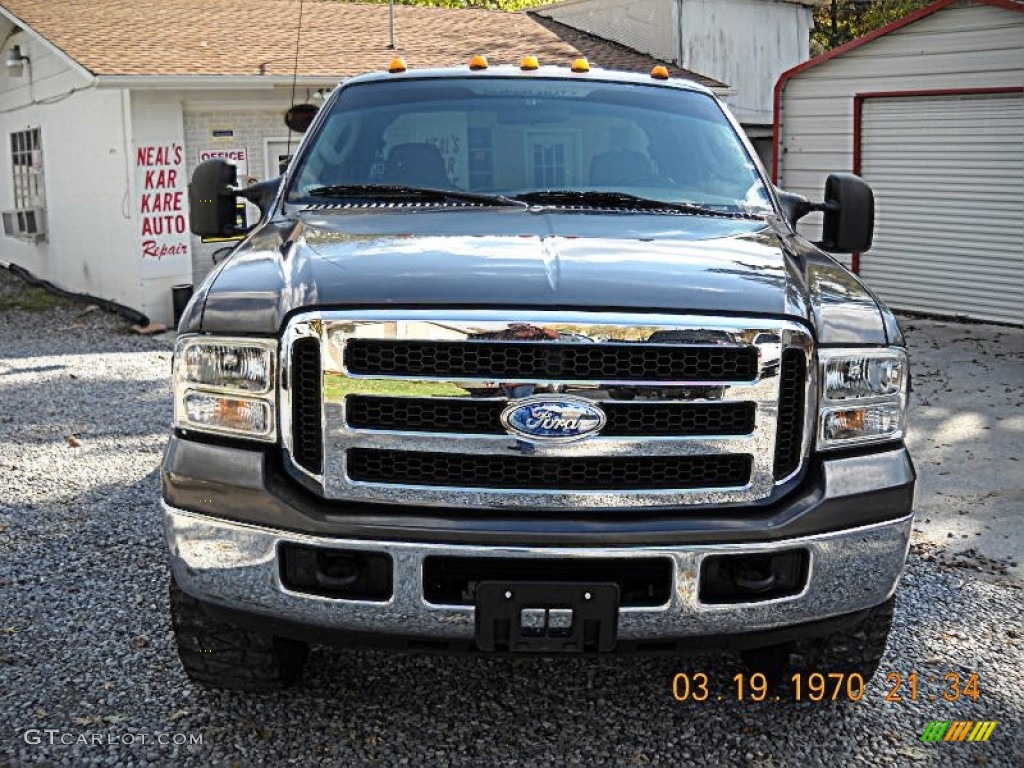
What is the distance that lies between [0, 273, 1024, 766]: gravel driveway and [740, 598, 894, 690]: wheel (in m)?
0.17

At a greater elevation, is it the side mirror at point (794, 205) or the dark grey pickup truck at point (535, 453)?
the side mirror at point (794, 205)

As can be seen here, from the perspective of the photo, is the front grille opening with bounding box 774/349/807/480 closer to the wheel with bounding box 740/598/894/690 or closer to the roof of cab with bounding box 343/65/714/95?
the wheel with bounding box 740/598/894/690

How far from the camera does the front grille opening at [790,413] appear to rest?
312 centimetres

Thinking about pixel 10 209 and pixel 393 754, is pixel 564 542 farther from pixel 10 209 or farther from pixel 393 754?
pixel 10 209

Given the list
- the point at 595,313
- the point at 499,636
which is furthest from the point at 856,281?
the point at 499,636

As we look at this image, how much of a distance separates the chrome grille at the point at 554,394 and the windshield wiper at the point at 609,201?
120 centimetres

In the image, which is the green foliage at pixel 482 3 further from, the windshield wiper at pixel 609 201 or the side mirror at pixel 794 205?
the windshield wiper at pixel 609 201

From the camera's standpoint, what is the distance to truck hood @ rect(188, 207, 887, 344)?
10.1ft

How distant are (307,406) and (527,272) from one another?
673 millimetres

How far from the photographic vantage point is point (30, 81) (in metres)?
17.3


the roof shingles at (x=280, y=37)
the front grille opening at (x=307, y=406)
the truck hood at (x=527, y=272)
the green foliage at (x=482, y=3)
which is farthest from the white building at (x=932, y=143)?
the green foliage at (x=482, y=3)

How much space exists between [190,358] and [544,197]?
1.52m

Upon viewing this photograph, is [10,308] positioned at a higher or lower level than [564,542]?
lower

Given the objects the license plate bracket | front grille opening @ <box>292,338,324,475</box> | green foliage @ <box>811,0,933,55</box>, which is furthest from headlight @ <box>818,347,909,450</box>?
green foliage @ <box>811,0,933,55</box>
